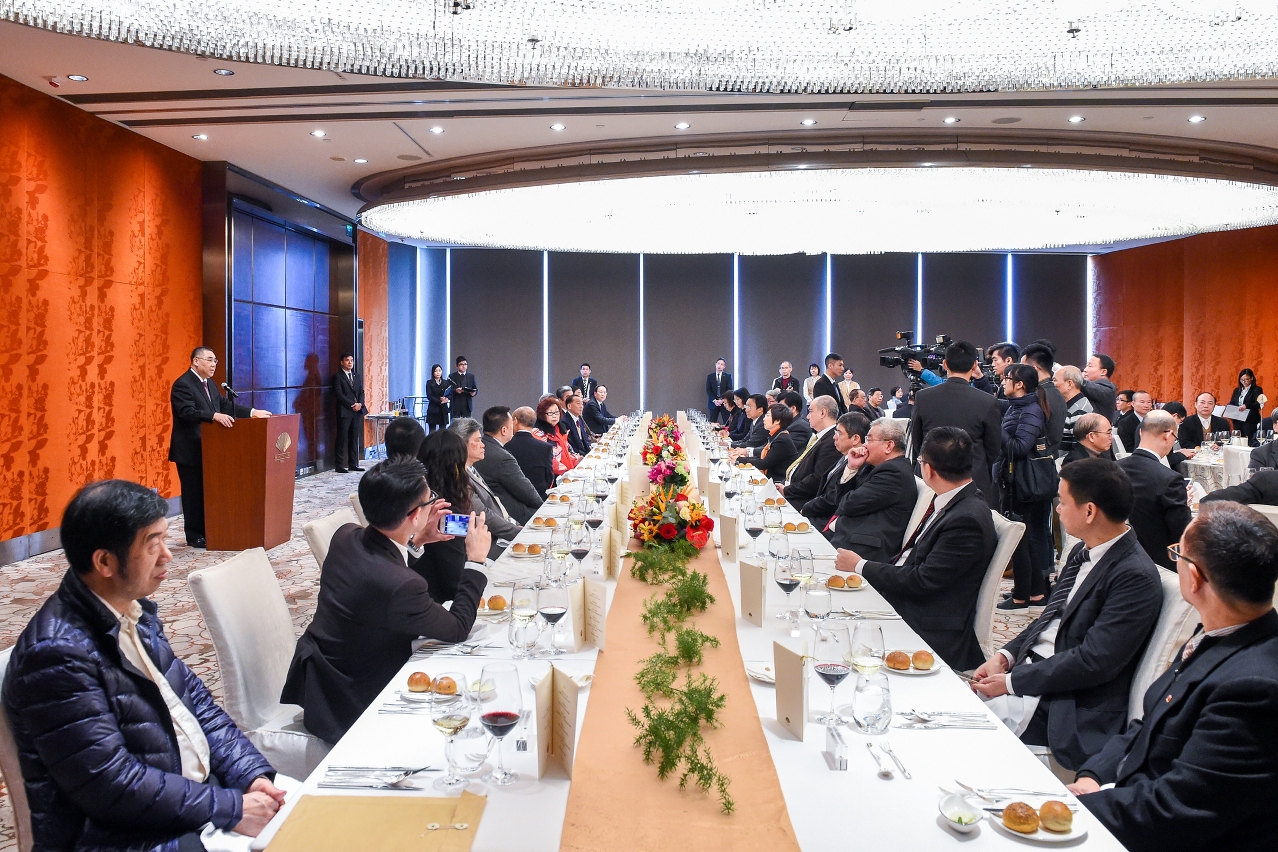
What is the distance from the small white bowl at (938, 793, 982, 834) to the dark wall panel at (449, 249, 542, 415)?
617 inches

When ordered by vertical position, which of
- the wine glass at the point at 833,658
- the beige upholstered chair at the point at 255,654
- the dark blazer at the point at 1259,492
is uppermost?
the dark blazer at the point at 1259,492

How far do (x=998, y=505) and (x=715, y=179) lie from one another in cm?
357

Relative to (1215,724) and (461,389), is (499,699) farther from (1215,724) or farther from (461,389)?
(461,389)

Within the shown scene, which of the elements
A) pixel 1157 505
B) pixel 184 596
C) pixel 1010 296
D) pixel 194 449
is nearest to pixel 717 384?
pixel 1010 296

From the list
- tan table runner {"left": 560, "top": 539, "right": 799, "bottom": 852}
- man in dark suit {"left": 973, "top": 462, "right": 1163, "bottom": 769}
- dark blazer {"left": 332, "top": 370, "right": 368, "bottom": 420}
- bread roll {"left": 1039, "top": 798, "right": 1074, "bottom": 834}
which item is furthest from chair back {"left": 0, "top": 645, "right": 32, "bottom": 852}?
dark blazer {"left": 332, "top": 370, "right": 368, "bottom": 420}

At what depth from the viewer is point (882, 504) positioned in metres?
4.11

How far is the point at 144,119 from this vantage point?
766 cm

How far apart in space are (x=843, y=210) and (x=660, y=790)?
28.2 feet

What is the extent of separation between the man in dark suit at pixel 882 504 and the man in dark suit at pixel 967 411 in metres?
1.22

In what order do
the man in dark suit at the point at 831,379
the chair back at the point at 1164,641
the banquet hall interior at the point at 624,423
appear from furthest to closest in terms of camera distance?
1. the man in dark suit at the point at 831,379
2. the chair back at the point at 1164,641
3. the banquet hall interior at the point at 624,423

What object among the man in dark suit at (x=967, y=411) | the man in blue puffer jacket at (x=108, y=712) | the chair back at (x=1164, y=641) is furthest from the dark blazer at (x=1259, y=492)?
the man in blue puffer jacket at (x=108, y=712)

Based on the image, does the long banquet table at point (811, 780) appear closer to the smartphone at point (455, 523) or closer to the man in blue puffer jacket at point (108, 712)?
the man in blue puffer jacket at point (108, 712)

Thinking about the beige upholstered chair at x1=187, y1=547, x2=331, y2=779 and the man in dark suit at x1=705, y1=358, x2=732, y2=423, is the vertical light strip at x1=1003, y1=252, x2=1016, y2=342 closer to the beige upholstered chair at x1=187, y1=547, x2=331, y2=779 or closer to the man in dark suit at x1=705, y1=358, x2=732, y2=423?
the man in dark suit at x1=705, y1=358, x2=732, y2=423

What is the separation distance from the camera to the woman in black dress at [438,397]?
48.8 feet
